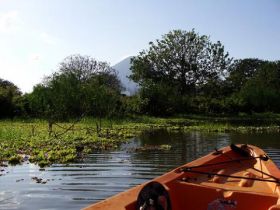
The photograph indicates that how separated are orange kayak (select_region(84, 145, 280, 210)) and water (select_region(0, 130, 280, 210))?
2546 millimetres

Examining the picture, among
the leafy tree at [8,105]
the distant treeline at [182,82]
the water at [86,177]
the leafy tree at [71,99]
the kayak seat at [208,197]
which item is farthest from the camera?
the distant treeline at [182,82]

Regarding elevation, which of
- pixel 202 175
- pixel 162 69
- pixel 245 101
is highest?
pixel 162 69

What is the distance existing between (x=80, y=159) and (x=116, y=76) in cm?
5523

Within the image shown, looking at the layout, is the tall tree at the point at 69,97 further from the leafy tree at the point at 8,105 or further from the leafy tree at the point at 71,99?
the leafy tree at the point at 8,105

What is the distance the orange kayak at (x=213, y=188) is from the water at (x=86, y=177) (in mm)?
2546

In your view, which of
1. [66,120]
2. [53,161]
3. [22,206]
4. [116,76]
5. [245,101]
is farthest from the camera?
[116,76]

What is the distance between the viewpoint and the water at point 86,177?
32.8ft

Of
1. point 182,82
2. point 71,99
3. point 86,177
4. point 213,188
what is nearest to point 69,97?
point 71,99

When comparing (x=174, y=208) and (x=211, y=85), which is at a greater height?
(x=211, y=85)

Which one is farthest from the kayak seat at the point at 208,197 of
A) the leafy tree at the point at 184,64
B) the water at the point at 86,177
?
the leafy tree at the point at 184,64

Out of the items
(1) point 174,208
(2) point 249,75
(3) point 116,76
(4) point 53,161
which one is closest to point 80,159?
(4) point 53,161

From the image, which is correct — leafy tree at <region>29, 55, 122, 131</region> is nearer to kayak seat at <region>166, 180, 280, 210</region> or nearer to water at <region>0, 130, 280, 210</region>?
water at <region>0, 130, 280, 210</region>

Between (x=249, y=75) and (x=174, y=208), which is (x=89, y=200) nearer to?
(x=174, y=208)

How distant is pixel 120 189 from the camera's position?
11164mm
